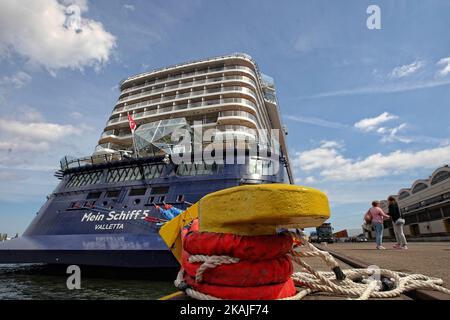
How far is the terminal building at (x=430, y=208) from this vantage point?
82.6 ft

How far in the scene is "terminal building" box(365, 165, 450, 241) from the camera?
2519 centimetres

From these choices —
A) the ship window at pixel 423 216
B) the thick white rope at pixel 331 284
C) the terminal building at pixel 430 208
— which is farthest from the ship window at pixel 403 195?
the thick white rope at pixel 331 284

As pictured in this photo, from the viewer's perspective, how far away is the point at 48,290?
7441 mm

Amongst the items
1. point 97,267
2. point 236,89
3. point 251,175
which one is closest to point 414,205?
point 236,89

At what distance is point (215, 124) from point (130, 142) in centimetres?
828

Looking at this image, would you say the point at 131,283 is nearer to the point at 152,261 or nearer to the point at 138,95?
the point at 152,261

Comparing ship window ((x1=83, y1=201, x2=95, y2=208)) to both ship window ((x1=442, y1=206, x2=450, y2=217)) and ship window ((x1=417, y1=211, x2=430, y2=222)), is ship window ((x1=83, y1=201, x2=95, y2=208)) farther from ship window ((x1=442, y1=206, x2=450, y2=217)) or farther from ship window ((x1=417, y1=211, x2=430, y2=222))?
ship window ((x1=417, y1=211, x2=430, y2=222))

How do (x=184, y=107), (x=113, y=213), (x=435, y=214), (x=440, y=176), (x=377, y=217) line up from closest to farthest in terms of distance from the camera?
(x=377, y=217), (x=113, y=213), (x=184, y=107), (x=435, y=214), (x=440, y=176)

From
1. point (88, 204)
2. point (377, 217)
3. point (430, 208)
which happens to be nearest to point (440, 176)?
point (430, 208)

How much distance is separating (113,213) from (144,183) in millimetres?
1940

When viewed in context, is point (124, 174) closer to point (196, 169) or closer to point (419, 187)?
point (196, 169)

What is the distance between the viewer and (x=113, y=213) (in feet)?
35.7
